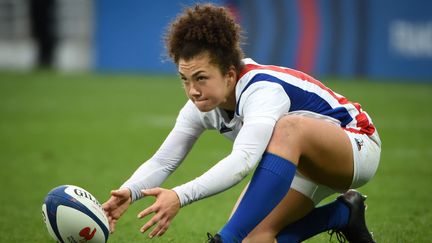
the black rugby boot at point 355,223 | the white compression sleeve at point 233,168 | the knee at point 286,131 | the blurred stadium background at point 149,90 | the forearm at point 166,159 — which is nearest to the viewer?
the white compression sleeve at point 233,168

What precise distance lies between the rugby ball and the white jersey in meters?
0.28

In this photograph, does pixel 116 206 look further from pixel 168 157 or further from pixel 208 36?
pixel 208 36

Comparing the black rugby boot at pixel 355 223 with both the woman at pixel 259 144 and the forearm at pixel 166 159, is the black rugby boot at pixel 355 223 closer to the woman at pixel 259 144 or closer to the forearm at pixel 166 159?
the woman at pixel 259 144

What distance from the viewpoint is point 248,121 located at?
388 cm

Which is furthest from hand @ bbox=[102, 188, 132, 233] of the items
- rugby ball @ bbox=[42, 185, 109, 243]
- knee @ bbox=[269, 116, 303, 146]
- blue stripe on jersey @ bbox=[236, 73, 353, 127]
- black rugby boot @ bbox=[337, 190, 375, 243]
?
black rugby boot @ bbox=[337, 190, 375, 243]

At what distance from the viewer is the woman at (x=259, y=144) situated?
12.6 feet

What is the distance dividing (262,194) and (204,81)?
654 millimetres

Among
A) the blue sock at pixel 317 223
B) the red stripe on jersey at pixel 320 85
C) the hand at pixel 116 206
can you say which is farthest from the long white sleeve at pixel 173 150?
the blue sock at pixel 317 223

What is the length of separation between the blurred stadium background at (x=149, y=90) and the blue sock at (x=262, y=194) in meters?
0.99

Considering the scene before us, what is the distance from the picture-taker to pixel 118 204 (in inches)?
168

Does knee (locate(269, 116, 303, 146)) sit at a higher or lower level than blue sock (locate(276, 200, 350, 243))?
higher

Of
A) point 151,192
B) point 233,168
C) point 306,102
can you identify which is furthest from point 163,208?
point 306,102

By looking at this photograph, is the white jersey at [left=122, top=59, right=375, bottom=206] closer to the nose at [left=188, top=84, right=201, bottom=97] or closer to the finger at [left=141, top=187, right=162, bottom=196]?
the finger at [left=141, top=187, right=162, bottom=196]

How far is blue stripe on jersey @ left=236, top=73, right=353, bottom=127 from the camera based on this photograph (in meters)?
4.10
